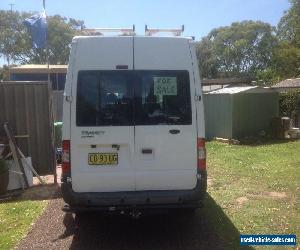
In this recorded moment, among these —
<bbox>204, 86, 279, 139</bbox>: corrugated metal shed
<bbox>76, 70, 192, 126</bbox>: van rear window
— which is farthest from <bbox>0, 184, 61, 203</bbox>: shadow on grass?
<bbox>204, 86, 279, 139</bbox>: corrugated metal shed

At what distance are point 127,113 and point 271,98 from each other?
549 inches

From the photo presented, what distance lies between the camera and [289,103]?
20266mm

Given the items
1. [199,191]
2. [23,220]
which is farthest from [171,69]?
[23,220]

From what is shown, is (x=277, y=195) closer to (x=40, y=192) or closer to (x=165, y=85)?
(x=165, y=85)

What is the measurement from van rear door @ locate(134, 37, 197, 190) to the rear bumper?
0.10 metres

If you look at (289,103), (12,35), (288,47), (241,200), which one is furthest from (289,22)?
(241,200)

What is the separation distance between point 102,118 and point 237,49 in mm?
57217

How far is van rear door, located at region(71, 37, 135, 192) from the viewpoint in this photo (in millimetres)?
5578

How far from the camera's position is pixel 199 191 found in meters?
5.64

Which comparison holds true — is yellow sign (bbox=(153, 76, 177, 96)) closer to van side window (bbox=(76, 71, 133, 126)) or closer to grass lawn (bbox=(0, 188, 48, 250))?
van side window (bbox=(76, 71, 133, 126))

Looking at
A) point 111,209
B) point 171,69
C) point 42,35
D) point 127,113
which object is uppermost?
point 42,35

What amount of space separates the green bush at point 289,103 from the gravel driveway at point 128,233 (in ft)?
46.5

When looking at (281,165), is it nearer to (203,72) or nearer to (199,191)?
(199,191)

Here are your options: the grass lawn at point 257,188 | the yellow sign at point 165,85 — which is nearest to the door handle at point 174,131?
the yellow sign at point 165,85
